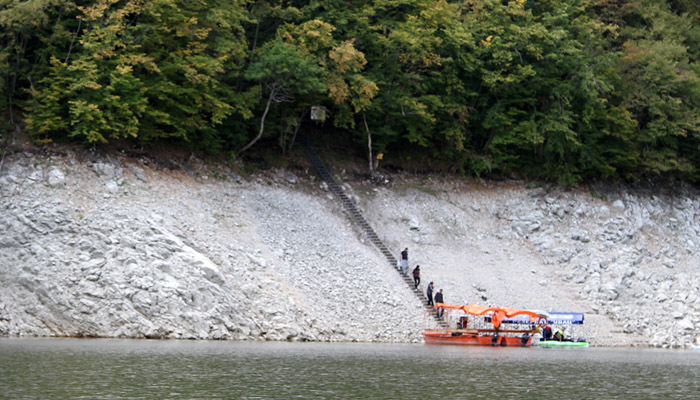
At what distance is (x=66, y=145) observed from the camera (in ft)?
131

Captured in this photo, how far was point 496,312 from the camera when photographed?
125 feet

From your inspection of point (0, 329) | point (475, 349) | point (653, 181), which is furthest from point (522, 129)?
point (0, 329)

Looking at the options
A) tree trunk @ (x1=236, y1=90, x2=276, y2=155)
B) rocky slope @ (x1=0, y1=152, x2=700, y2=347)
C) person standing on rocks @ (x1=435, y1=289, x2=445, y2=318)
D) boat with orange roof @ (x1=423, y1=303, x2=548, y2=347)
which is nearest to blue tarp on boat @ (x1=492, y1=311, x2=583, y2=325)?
boat with orange roof @ (x1=423, y1=303, x2=548, y2=347)

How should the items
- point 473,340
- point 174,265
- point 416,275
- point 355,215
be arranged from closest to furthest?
1. point 174,265
2. point 473,340
3. point 416,275
4. point 355,215

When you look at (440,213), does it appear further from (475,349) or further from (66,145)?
(66,145)

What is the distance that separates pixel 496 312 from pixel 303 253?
9.31 m

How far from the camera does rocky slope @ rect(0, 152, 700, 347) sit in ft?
106

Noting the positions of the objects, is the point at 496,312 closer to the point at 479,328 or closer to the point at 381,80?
the point at 479,328

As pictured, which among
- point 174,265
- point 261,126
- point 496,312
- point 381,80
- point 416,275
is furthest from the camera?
point 381,80

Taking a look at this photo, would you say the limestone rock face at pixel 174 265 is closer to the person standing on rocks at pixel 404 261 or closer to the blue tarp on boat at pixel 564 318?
the person standing on rocks at pixel 404 261

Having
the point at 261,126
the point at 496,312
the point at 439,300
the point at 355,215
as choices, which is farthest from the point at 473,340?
the point at 261,126

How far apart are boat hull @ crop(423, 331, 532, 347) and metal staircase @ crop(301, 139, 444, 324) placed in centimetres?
135

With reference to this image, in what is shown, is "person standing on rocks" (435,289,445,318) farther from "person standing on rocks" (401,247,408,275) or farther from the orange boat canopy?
"person standing on rocks" (401,247,408,275)

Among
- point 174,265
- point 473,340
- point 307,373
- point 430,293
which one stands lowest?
point 307,373
